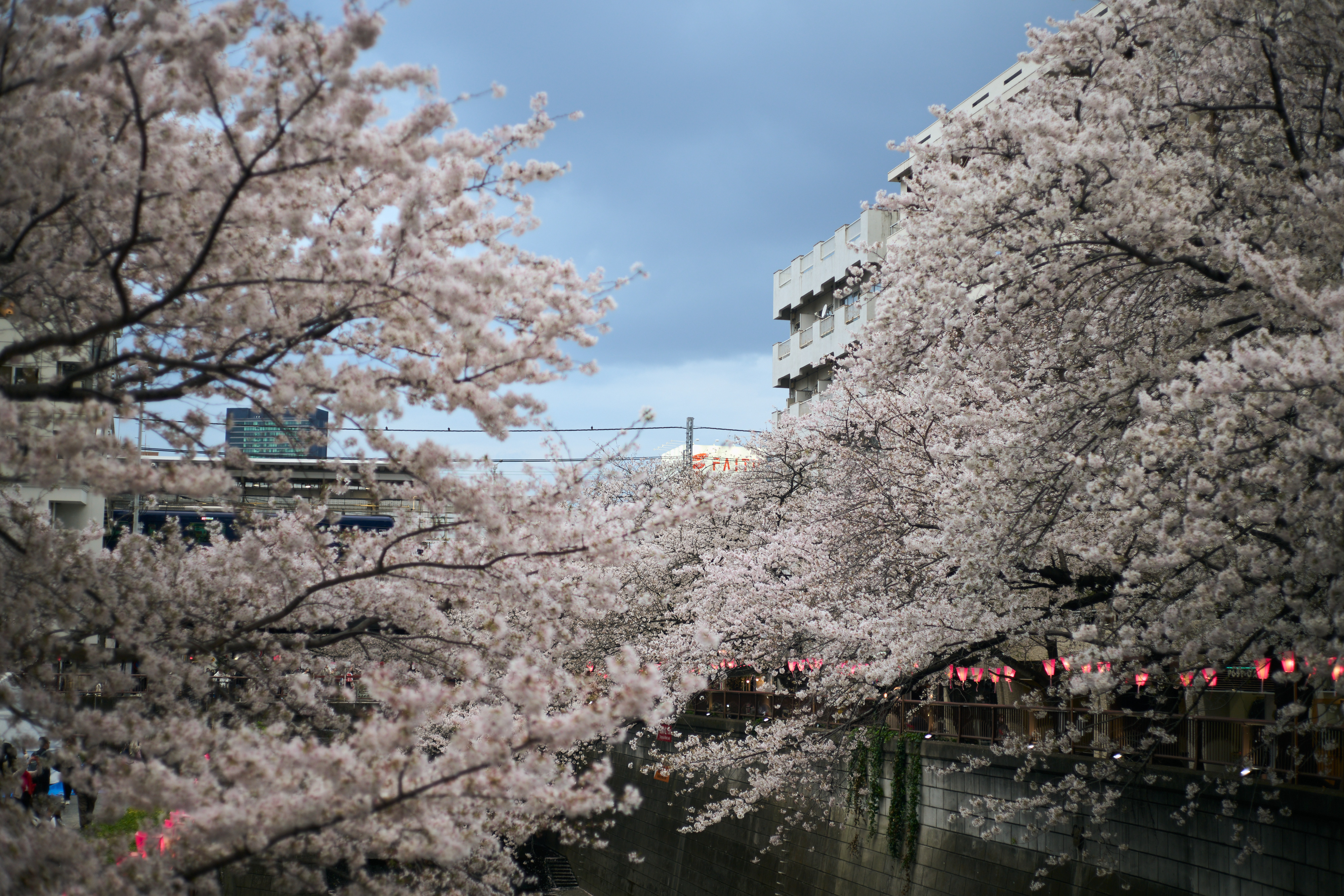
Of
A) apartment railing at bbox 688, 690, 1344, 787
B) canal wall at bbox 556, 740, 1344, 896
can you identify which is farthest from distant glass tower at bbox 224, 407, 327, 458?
canal wall at bbox 556, 740, 1344, 896

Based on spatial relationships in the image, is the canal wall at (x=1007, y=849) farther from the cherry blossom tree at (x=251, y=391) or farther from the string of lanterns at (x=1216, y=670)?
the cherry blossom tree at (x=251, y=391)

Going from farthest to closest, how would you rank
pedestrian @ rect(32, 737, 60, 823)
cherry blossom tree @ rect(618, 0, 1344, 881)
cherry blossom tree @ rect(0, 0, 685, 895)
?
cherry blossom tree @ rect(618, 0, 1344, 881)
pedestrian @ rect(32, 737, 60, 823)
cherry blossom tree @ rect(0, 0, 685, 895)

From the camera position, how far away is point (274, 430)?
7621 mm

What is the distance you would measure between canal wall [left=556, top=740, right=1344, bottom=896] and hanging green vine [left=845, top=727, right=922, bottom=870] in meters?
0.13

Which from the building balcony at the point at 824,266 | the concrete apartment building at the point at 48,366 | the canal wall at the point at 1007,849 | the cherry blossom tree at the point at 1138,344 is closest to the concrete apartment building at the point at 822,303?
the building balcony at the point at 824,266

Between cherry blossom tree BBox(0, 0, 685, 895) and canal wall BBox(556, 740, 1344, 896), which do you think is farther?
canal wall BBox(556, 740, 1344, 896)

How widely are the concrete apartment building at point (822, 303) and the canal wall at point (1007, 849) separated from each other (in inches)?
597

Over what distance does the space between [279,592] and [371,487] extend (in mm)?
1796

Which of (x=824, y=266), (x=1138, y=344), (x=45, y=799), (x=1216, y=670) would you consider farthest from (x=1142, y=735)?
(x=824, y=266)

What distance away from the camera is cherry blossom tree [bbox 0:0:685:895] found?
18.4ft

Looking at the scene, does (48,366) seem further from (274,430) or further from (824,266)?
(824,266)

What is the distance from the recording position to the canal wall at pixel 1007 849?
11.0 metres

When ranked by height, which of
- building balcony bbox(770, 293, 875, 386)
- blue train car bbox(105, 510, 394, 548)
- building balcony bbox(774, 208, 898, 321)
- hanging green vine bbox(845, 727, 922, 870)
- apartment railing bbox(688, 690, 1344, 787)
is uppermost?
building balcony bbox(774, 208, 898, 321)

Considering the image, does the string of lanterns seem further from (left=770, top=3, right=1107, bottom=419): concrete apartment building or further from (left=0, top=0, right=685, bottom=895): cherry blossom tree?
(left=770, top=3, right=1107, bottom=419): concrete apartment building
